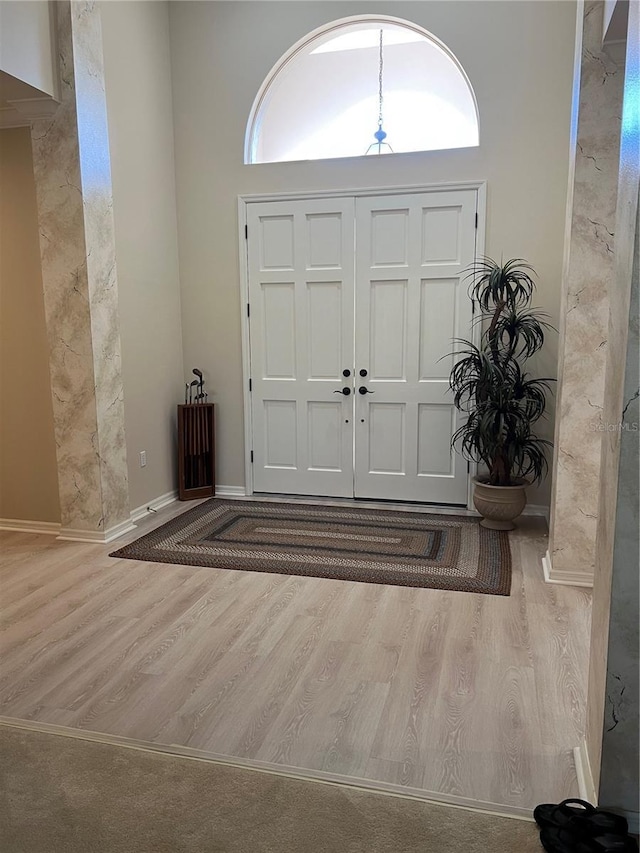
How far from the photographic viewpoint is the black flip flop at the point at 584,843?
1.55m

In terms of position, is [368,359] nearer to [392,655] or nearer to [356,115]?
[356,115]

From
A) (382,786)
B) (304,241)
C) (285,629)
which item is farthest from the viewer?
(304,241)

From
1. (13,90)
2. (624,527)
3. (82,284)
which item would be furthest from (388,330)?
(624,527)

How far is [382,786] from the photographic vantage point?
1.86 meters

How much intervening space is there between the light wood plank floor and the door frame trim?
1.63m

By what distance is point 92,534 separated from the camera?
4102 millimetres

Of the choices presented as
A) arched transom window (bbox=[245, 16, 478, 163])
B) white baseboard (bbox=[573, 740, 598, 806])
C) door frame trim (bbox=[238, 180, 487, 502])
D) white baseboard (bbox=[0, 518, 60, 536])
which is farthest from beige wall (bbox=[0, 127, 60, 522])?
white baseboard (bbox=[573, 740, 598, 806])

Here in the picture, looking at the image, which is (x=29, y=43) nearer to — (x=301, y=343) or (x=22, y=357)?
(x=22, y=357)

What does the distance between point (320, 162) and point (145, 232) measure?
54.9 inches

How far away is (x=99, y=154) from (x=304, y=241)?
61.1 inches

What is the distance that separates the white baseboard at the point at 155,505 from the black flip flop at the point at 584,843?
11.2 ft

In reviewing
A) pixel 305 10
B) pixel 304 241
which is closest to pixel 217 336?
pixel 304 241

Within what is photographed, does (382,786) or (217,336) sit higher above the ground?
(217,336)

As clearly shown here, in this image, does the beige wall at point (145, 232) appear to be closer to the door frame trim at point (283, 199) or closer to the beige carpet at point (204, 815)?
the door frame trim at point (283, 199)
